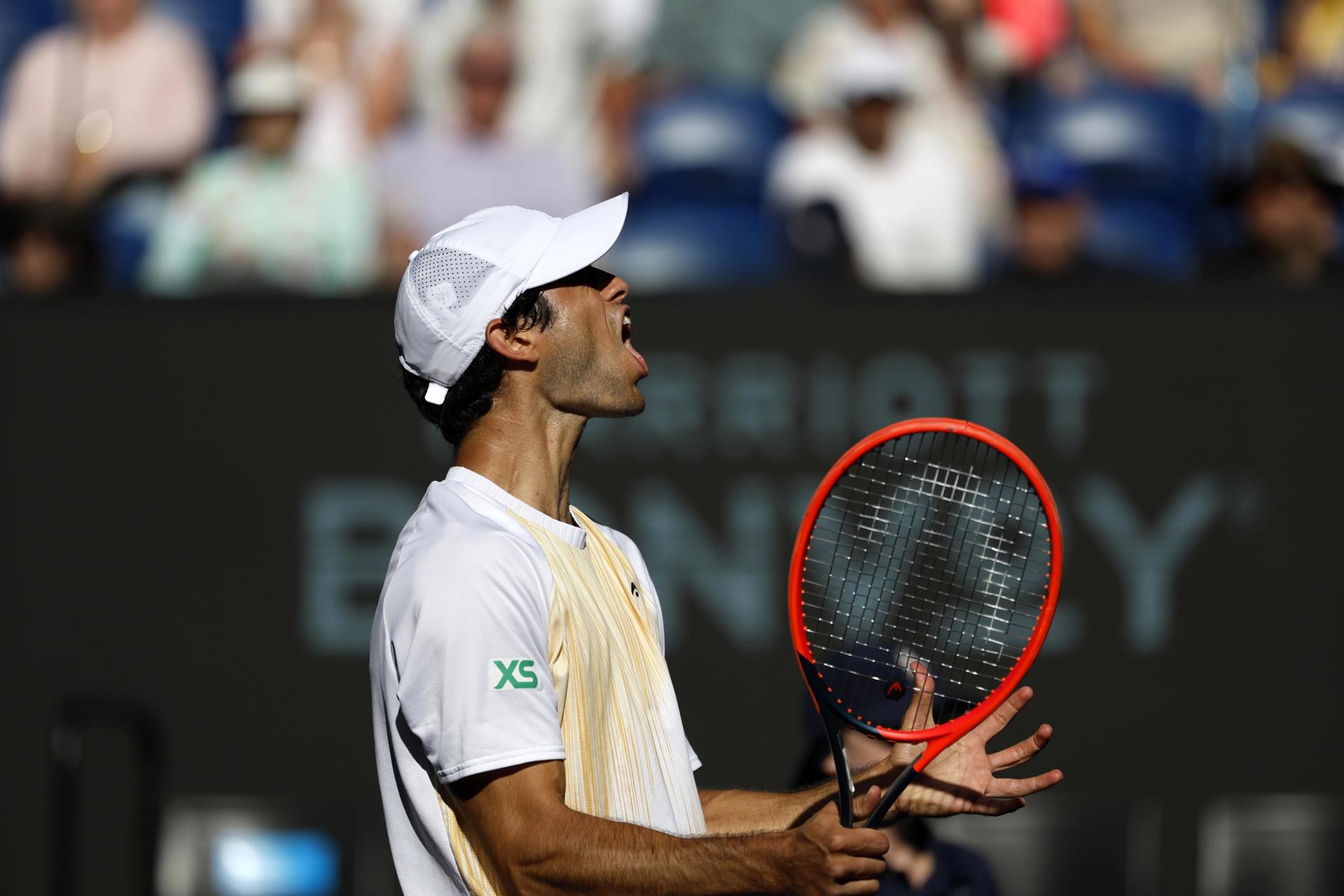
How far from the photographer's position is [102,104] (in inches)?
225

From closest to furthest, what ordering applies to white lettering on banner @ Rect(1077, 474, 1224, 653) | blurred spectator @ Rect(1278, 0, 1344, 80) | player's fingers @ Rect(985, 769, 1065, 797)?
player's fingers @ Rect(985, 769, 1065, 797), white lettering on banner @ Rect(1077, 474, 1224, 653), blurred spectator @ Rect(1278, 0, 1344, 80)

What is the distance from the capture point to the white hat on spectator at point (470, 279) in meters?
2.47

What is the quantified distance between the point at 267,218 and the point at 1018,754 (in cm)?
360

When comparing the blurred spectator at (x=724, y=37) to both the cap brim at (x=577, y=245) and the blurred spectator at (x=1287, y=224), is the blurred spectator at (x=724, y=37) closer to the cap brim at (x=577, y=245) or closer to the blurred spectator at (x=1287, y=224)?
the blurred spectator at (x=1287, y=224)

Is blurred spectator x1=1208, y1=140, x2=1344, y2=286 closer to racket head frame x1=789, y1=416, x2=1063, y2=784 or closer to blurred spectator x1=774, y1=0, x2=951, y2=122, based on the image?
blurred spectator x1=774, y1=0, x2=951, y2=122

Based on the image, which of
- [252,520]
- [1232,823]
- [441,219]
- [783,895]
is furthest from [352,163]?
[783,895]

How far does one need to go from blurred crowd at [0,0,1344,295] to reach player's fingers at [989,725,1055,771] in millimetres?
2850

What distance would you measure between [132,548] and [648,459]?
4.89 ft

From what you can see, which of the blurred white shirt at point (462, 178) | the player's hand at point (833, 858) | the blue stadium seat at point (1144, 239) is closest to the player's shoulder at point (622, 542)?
the player's hand at point (833, 858)

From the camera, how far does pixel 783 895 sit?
7.26 ft

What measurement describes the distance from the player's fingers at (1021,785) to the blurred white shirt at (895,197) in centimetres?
306

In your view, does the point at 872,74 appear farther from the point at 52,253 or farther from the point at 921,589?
the point at 921,589

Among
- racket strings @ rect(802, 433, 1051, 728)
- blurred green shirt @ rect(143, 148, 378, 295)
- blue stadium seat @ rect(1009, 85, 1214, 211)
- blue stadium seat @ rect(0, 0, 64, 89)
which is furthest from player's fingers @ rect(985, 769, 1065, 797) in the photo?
blue stadium seat @ rect(0, 0, 64, 89)

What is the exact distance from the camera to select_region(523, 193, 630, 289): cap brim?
249 centimetres
